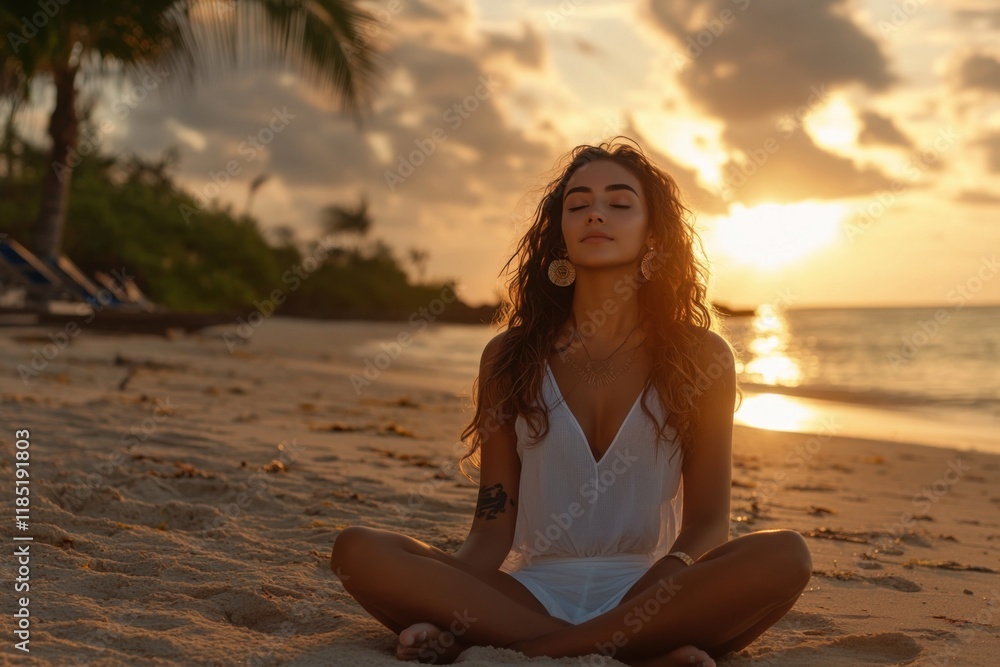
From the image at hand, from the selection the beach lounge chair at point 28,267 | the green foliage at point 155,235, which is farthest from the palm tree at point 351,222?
the beach lounge chair at point 28,267

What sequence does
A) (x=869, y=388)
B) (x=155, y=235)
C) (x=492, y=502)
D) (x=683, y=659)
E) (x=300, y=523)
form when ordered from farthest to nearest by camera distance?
(x=155, y=235) < (x=869, y=388) < (x=300, y=523) < (x=492, y=502) < (x=683, y=659)

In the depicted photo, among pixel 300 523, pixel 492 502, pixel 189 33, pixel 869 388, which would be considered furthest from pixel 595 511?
pixel 869 388

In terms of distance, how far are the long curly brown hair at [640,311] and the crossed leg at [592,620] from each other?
1.55 feet

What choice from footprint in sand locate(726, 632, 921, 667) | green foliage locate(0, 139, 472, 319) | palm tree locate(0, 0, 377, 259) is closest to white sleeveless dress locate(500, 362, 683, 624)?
footprint in sand locate(726, 632, 921, 667)

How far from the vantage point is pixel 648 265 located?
2.81m

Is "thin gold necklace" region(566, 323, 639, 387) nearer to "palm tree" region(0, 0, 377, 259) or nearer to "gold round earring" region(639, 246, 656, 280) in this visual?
"gold round earring" region(639, 246, 656, 280)

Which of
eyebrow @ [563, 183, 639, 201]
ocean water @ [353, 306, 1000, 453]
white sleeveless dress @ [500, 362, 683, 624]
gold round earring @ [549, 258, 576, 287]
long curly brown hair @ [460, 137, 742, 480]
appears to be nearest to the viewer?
white sleeveless dress @ [500, 362, 683, 624]

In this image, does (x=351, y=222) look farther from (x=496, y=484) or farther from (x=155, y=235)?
(x=496, y=484)

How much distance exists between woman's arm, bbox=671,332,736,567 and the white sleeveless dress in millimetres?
56

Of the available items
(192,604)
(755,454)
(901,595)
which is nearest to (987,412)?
(755,454)

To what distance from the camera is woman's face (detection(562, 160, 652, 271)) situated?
268 cm

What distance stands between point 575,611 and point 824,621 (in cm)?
87

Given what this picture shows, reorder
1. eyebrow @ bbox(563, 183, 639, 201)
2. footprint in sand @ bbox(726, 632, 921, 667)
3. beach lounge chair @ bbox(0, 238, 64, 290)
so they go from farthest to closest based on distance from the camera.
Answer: beach lounge chair @ bbox(0, 238, 64, 290) → eyebrow @ bbox(563, 183, 639, 201) → footprint in sand @ bbox(726, 632, 921, 667)

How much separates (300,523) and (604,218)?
1.89m
